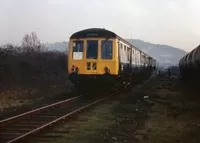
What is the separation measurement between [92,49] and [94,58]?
0.49 meters

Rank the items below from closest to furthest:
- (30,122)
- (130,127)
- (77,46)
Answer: (130,127)
(30,122)
(77,46)

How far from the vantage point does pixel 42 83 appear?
23.8 metres

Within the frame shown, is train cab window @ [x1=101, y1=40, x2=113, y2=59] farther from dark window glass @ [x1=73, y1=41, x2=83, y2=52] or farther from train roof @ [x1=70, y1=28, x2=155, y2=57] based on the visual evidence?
dark window glass @ [x1=73, y1=41, x2=83, y2=52]

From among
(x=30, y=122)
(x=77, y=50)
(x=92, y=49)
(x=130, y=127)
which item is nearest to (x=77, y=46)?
(x=77, y=50)

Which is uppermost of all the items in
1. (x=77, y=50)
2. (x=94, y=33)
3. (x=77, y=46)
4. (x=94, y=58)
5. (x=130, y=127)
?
(x=94, y=33)

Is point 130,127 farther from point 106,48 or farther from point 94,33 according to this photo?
point 94,33

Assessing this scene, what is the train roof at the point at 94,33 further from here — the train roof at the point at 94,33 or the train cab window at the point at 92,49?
the train cab window at the point at 92,49

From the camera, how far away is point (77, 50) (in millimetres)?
17984

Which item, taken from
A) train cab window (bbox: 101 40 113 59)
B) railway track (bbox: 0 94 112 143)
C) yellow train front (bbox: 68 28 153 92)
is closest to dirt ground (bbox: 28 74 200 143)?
railway track (bbox: 0 94 112 143)

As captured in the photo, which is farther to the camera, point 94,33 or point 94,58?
point 94,33

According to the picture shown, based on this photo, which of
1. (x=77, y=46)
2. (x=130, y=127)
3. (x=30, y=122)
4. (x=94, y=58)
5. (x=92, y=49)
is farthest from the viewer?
(x=77, y=46)

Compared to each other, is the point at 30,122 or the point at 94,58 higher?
the point at 94,58

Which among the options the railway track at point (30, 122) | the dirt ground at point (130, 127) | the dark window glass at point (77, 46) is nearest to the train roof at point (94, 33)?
the dark window glass at point (77, 46)

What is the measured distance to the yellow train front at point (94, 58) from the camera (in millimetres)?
17531
